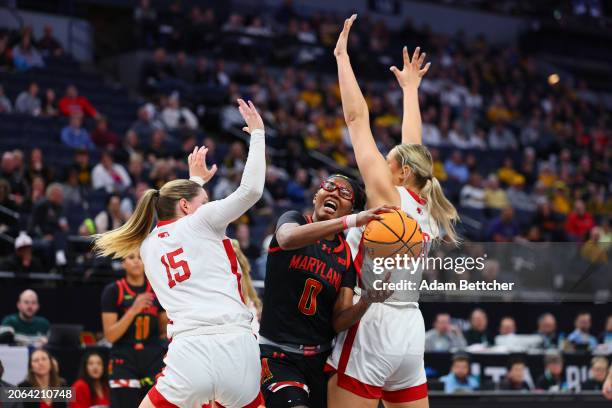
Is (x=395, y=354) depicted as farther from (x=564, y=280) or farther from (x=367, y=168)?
(x=564, y=280)

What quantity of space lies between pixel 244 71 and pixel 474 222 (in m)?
5.98

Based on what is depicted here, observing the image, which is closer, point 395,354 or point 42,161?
point 395,354

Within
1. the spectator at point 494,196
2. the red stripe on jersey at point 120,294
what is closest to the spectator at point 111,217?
the red stripe on jersey at point 120,294

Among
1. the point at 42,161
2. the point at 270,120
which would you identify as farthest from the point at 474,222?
the point at 42,161

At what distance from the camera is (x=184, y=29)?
2075 centimetres

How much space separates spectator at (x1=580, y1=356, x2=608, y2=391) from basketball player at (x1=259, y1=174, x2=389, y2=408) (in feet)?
17.4

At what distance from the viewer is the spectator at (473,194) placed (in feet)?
60.3

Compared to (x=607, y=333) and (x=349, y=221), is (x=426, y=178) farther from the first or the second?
(x=607, y=333)

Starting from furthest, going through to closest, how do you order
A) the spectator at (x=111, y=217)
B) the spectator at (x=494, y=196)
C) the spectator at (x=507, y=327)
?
the spectator at (x=494, y=196) → the spectator at (x=111, y=217) → the spectator at (x=507, y=327)

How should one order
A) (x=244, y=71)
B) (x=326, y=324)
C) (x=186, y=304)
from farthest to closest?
(x=244, y=71) → (x=326, y=324) → (x=186, y=304)

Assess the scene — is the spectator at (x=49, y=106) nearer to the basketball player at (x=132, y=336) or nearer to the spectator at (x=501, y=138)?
the basketball player at (x=132, y=336)

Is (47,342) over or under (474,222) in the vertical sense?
under

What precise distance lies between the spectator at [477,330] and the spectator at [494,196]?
7295 mm

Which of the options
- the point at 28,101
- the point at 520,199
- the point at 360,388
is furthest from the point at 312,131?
the point at 360,388
